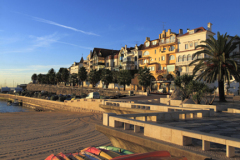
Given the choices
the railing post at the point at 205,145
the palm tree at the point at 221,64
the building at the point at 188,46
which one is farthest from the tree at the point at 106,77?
the railing post at the point at 205,145

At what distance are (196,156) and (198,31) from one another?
48.8 meters

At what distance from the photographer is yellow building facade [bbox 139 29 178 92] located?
54.4 m

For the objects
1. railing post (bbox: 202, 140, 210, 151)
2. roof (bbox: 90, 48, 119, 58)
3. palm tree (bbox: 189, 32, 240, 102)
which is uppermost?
roof (bbox: 90, 48, 119, 58)

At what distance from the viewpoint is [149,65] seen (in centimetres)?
6166

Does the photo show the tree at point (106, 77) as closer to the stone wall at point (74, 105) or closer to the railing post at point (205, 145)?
the stone wall at point (74, 105)

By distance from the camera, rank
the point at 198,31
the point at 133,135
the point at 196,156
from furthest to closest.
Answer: the point at 198,31 < the point at 133,135 < the point at 196,156

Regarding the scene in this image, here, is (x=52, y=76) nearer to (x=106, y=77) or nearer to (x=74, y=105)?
(x=106, y=77)

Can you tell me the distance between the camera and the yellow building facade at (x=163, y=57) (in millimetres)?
54375

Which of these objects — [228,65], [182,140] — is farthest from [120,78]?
[182,140]

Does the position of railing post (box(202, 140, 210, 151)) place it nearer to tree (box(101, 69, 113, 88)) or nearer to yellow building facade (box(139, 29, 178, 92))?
yellow building facade (box(139, 29, 178, 92))

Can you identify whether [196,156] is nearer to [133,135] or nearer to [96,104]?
[133,135]

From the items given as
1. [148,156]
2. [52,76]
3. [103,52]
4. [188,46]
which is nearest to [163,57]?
[188,46]

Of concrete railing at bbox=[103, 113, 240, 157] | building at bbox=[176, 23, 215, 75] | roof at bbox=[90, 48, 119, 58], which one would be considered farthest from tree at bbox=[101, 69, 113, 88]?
concrete railing at bbox=[103, 113, 240, 157]

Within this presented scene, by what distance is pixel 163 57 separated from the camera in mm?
57844
